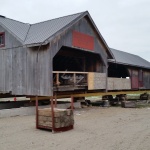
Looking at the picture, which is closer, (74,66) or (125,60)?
(74,66)

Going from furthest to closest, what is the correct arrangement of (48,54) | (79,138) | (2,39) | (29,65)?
(2,39), (29,65), (48,54), (79,138)

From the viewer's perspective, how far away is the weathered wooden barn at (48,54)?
16938 millimetres

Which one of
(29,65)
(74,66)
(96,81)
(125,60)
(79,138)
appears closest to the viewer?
(79,138)

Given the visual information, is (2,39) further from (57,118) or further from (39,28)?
(57,118)

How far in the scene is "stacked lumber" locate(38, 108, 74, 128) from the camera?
35.7ft

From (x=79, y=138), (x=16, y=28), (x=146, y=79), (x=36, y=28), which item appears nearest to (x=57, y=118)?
(x=79, y=138)

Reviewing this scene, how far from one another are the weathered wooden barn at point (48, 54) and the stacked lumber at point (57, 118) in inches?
208

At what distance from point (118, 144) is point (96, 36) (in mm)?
14129

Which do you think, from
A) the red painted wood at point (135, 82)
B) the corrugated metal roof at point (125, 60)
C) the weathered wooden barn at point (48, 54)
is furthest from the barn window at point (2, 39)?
the red painted wood at point (135, 82)

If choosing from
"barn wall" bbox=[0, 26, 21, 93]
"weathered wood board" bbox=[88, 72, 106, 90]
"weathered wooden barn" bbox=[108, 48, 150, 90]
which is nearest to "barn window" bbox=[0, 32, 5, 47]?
"barn wall" bbox=[0, 26, 21, 93]

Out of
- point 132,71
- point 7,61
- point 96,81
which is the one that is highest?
point 7,61

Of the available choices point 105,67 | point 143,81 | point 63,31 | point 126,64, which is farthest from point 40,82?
point 143,81

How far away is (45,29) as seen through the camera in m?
18.7

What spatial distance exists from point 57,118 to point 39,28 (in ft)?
34.5
